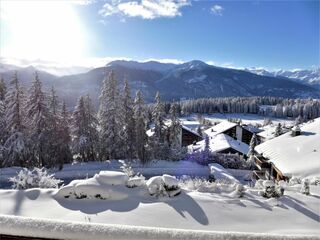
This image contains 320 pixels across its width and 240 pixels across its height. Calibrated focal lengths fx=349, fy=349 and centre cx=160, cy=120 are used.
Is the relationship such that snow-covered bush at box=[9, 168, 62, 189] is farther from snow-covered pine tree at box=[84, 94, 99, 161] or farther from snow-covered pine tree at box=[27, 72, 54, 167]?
snow-covered pine tree at box=[84, 94, 99, 161]

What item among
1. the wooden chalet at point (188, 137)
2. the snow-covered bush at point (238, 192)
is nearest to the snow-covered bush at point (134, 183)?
the snow-covered bush at point (238, 192)

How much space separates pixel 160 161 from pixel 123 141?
4.43 meters

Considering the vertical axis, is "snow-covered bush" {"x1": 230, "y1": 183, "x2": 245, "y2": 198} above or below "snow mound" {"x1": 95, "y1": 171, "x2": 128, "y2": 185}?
below

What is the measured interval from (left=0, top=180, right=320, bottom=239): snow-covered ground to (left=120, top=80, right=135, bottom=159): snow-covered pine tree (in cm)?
2866

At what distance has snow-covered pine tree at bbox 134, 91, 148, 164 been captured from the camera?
36.0m

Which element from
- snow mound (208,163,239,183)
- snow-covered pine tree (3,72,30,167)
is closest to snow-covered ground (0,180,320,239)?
snow mound (208,163,239,183)

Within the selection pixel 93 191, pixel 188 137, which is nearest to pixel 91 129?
pixel 93 191

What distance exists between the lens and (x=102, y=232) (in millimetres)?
3682

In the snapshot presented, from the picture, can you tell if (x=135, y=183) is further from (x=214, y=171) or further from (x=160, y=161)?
(x=160, y=161)

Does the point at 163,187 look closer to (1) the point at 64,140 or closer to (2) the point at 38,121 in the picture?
(2) the point at 38,121

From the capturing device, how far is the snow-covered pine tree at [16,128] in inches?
1251

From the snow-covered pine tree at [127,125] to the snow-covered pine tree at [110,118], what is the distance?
72cm

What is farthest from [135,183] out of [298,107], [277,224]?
[298,107]

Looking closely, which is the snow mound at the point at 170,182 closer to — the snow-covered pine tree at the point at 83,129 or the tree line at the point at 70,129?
the tree line at the point at 70,129
